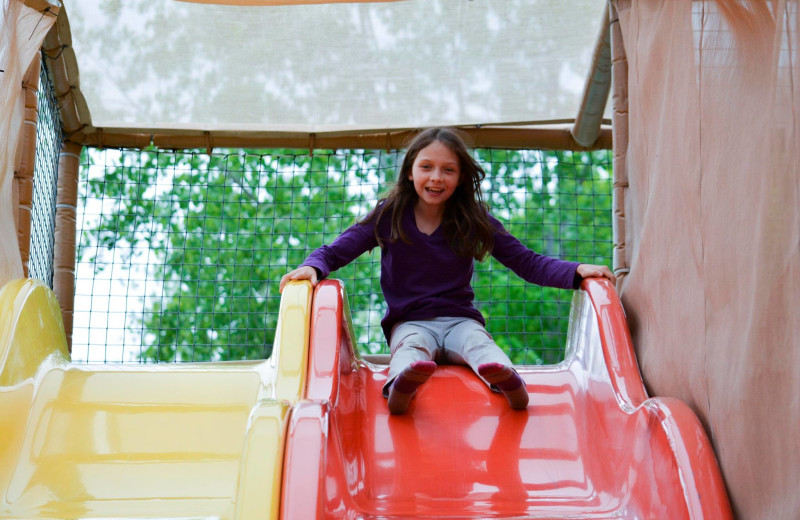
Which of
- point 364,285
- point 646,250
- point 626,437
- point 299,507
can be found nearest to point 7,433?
point 299,507

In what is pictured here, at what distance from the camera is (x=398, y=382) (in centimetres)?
199

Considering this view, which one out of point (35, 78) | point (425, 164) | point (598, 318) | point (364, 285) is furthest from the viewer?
point (364, 285)

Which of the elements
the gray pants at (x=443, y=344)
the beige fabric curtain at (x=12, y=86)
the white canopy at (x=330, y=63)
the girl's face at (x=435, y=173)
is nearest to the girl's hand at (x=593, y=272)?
the gray pants at (x=443, y=344)

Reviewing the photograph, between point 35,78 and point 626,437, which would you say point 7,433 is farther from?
point 626,437

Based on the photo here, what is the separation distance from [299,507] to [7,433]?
77 centimetres

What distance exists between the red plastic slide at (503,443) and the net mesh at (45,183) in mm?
1039

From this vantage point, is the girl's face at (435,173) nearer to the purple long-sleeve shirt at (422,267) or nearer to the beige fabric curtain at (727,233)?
the purple long-sleeve shirt at (422,267)

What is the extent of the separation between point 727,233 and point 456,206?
1229 mm

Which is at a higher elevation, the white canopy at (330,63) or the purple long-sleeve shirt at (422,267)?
the white canopy at (330,63)

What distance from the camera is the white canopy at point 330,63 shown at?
10.5ft

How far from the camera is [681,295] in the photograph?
1808 mm

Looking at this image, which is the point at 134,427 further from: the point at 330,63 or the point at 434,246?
the point at 330,63

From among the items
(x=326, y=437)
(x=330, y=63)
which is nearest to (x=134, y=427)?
(x=326, y=437)

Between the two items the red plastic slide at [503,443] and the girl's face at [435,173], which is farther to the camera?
the girl's face at [435,173]
